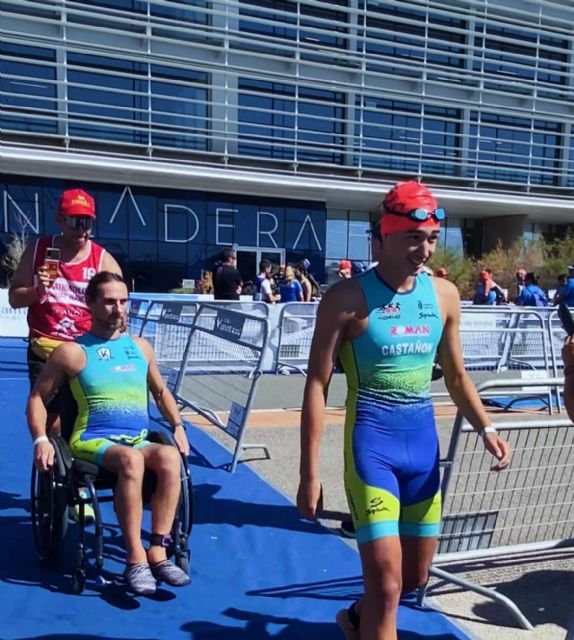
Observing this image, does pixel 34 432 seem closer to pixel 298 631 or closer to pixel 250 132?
pixel 298 631

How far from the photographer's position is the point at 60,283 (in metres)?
3.85

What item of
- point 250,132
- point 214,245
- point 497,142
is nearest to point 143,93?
point 250,132

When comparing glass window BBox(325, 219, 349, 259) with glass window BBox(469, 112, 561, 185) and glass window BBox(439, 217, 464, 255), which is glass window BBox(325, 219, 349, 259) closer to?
glass window BBox(439, 217, 464, 255)

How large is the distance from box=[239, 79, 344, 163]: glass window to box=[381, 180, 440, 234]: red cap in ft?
72.5

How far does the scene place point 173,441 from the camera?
354cm

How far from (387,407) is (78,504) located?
5.64 feet

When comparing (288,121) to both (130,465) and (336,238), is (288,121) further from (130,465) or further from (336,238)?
(130,465)

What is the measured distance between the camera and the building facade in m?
21.0

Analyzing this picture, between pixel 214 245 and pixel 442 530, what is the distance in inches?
882

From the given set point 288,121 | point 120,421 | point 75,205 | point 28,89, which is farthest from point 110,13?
point 120,421

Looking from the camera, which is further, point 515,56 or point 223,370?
point 515,56

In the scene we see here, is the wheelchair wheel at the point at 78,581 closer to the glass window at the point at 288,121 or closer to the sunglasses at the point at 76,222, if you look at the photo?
the sunglasses at the point at 76,222

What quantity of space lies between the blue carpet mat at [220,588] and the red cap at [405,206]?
191 centimetres

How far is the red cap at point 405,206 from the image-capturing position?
7.63ft
